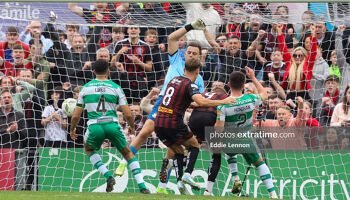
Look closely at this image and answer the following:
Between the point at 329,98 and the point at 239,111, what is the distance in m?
3.65

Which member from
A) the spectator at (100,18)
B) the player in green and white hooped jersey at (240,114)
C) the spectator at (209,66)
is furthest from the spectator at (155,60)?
the player in green and white hooped jersey at (240,114)

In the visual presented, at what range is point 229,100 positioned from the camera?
9.44 meters

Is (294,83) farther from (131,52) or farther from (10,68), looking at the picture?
(10,68)

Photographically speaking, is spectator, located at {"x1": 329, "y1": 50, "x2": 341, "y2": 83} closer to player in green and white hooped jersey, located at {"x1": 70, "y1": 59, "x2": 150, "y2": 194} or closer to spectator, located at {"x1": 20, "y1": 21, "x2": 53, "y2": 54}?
player in green and white hooped jersey, located at {"x1": 70, "y1": 59, "x2": 150, "y2": 194}

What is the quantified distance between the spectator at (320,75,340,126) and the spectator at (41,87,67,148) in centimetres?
505

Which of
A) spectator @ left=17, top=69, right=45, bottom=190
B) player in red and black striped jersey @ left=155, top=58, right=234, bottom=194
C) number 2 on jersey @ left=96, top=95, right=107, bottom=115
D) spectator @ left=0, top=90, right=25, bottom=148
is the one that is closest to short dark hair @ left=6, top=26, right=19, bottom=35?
spectator @ left=17, top=69, right=45, bottom=190

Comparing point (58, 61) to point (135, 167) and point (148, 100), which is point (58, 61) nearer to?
point (148, 100)

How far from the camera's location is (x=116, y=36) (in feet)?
45.9

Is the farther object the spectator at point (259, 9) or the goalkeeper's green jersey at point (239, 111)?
the spectator at point (259, 9)

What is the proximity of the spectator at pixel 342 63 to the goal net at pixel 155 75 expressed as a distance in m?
0.03

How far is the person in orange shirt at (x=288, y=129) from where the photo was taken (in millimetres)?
11719

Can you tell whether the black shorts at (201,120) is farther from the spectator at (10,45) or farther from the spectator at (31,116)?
the spectator at (10,45)

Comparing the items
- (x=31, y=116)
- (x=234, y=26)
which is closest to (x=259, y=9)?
(x=234, y=26)

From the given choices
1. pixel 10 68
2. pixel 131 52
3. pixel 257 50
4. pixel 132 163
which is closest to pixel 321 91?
pixel 257 50
